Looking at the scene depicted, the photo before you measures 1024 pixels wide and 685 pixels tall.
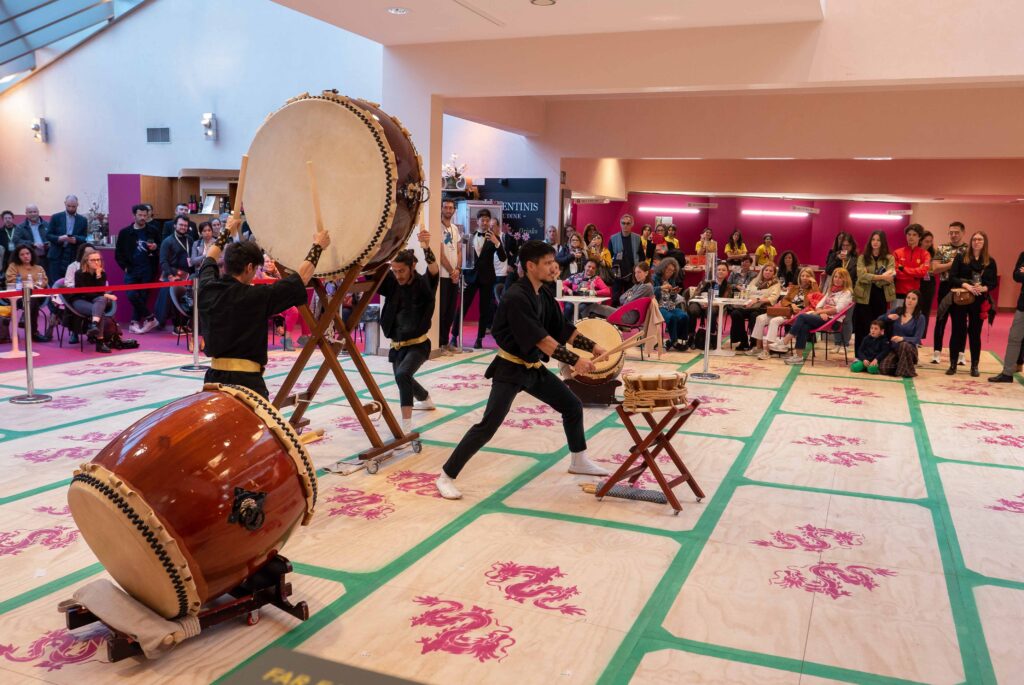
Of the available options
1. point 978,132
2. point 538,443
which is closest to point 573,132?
point 978,132

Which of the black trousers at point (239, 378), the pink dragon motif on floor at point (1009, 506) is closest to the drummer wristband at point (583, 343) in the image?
the black trousers at point (239, 378)

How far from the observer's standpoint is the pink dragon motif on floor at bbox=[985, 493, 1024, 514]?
16.4 ft

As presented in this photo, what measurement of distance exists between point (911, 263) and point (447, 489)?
7.84 m

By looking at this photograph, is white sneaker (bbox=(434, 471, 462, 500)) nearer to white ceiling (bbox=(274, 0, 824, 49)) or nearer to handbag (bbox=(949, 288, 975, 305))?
white ceiling (bbox=(274, 0, 824, 49))

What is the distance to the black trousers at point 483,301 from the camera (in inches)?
424

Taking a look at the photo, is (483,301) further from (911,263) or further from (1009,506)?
(1009,506)

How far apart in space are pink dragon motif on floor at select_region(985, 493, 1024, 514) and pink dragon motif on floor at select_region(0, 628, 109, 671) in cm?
457

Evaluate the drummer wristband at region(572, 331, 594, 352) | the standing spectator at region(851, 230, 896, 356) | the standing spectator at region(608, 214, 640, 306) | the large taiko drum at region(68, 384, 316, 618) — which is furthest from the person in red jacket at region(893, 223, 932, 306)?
the large taiko drum at region(68, 384, 316, 618)

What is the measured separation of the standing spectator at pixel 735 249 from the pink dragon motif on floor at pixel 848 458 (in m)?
10.2

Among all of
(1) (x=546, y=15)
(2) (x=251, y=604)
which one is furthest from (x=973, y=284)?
(2) (x=251, y=604)

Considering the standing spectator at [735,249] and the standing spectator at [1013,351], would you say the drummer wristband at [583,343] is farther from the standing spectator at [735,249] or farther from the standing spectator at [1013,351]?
the standing spectator at [735,249]

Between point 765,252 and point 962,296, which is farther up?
point 765,252

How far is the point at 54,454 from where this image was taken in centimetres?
547

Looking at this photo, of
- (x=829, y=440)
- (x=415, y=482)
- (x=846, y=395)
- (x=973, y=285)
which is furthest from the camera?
(x=973, y=285)
